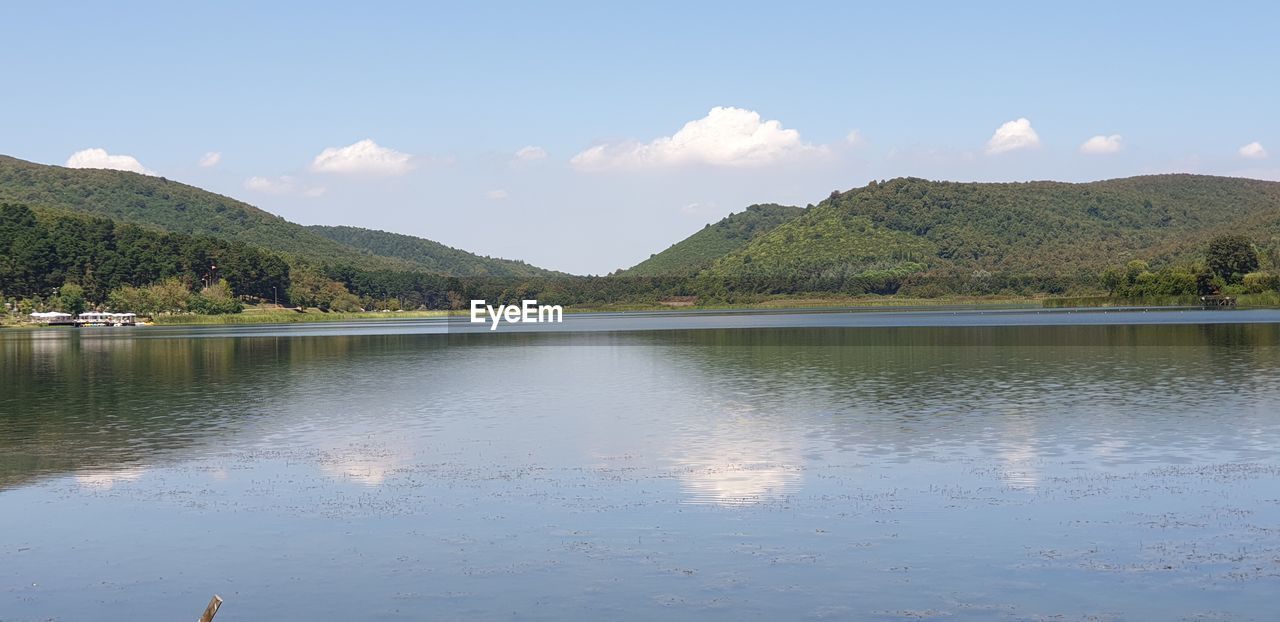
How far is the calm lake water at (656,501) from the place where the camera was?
60.5 ft

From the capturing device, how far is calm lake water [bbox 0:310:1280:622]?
726 inches

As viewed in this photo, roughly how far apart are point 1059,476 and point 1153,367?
39.4 metres

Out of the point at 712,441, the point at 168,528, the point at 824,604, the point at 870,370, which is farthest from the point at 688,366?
the point at 824,604

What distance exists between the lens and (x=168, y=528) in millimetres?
24141

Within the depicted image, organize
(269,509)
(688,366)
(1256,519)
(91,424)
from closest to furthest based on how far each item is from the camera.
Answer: (1256,519) < (269,509) < (91,424) < (688,366)

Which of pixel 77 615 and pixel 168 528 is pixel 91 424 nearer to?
pixel 168 528

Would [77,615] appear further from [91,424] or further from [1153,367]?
[1153,367]

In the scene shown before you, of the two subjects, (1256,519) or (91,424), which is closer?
(1256,519)

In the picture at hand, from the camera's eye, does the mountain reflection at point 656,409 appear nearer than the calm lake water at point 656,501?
No

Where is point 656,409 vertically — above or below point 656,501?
above

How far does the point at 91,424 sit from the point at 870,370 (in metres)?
40.0

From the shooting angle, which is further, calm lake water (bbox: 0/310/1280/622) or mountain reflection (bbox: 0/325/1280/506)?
mountain reflection (bbox: 0/325/1280/506)

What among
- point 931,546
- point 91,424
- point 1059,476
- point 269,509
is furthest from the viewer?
point 91,424

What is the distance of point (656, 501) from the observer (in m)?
26.2
